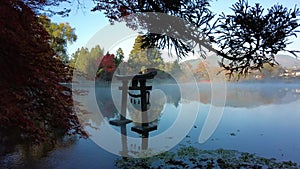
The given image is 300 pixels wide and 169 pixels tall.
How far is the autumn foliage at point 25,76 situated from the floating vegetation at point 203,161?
50.2 inches

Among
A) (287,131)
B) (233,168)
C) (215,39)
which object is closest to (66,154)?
(233,168)

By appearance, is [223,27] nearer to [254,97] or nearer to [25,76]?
[25,76]

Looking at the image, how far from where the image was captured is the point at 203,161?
2912 mm

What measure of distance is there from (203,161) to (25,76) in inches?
94.7

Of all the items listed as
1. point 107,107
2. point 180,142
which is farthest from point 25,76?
point 107,107

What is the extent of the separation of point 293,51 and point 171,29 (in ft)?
3.74

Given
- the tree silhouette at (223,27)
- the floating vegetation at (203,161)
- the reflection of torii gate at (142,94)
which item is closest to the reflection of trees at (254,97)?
the reflection of torii gate at (142,94)

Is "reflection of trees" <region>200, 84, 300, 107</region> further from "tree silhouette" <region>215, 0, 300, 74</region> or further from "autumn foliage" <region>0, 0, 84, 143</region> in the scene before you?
"autumn foliage" <region>0, 0, 84, 143</region>

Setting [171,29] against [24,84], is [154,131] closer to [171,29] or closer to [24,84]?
[171,29]

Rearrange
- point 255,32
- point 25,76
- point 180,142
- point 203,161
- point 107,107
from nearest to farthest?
point 25,76, point 255,32, point 203,161, point 180,142, point 107,107

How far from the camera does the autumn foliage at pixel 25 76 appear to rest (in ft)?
4.88

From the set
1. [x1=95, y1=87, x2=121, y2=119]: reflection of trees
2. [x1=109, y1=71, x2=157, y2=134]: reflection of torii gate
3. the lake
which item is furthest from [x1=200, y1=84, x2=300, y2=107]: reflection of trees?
[x1=109, y1=71, x2=157, y2=134]: reflection of torii gate

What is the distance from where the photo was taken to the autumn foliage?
1488 millimetres

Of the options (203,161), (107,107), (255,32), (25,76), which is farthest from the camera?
(107,107)
